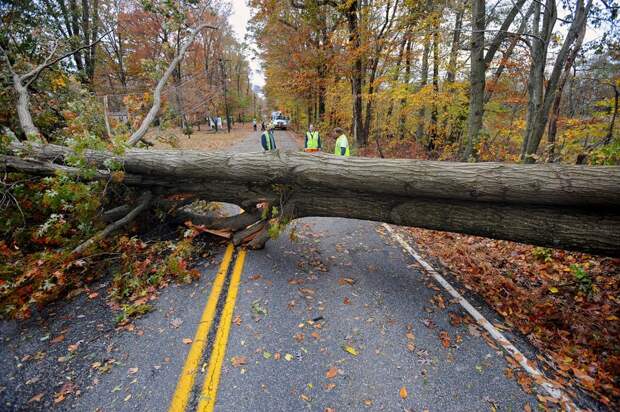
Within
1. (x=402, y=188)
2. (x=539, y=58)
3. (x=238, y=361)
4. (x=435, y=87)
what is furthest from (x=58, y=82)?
(x=435, y=87)

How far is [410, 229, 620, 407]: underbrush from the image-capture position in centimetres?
255

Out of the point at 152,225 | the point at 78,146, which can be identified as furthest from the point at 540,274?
the point at 78,146

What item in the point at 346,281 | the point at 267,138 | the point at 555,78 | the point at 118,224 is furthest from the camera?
the point at 267,138

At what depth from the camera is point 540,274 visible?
13.5ft

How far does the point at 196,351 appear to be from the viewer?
8.36 feet

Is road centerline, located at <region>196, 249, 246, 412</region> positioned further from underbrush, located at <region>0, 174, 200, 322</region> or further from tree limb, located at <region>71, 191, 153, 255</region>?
tree limb, located at <region>71, 191, 153, 255</region>

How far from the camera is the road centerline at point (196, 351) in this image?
83.0 inches

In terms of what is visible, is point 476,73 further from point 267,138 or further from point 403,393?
point 403,393

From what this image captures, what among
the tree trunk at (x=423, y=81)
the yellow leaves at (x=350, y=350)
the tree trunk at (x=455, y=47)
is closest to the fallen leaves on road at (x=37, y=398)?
the yellow leaves at (x=350, y=350)

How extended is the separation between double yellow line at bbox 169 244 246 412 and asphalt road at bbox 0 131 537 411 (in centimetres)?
3

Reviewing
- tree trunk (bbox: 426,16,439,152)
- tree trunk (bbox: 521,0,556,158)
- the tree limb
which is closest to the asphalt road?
the tree limb

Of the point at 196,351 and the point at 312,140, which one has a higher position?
the point at 312,140

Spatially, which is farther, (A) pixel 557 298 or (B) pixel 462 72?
(B) pixel 462 72

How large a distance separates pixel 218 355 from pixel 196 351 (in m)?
0.23
